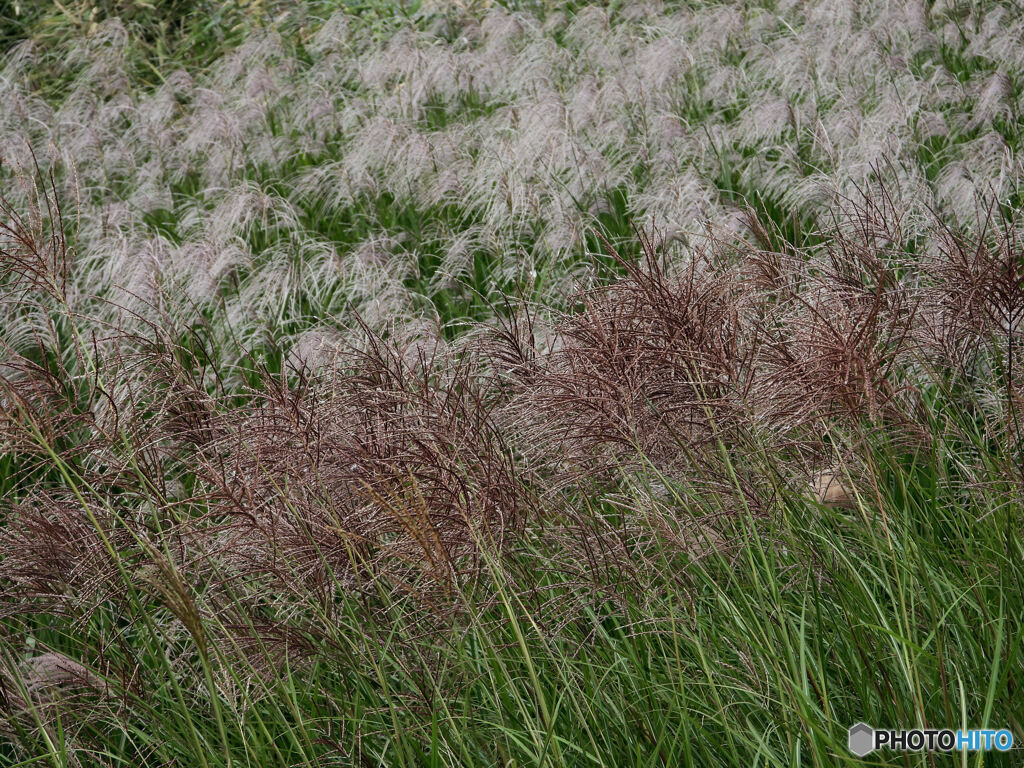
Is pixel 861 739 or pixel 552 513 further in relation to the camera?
pixel 552 513

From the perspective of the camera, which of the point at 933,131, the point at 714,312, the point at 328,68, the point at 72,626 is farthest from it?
the point at 328,68

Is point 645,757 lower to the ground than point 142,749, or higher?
higher

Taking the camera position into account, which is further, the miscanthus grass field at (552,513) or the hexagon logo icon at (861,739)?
the miscanthus grass field at (552,513)

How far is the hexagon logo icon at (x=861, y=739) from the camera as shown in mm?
1754

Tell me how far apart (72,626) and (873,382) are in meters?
2.04

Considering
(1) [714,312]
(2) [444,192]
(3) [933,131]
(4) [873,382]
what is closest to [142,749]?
(1) [714,312]

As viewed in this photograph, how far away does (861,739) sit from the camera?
5.80 feet

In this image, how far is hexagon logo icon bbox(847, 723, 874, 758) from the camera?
175 centimetres

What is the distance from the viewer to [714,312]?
233 cm

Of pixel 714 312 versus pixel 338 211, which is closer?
pixel 714 312

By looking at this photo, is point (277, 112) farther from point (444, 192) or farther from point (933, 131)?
point (933, 131)

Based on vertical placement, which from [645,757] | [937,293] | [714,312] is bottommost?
[645,757]

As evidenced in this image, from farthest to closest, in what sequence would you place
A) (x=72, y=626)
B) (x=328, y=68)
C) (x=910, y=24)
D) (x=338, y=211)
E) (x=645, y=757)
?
(x=328, y=68)
(x=910, y=24)
(x=338, y=211)
(x=72, y=626)
(x=645, y=757)

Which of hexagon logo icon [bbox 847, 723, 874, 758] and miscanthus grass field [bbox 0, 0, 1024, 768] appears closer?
hexagon logo icon [bbox 847, 723, 874, 758]
